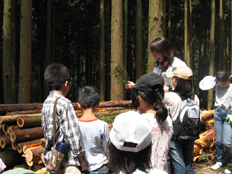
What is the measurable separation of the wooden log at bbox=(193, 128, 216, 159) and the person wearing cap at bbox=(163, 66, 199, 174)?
2816 millimetres

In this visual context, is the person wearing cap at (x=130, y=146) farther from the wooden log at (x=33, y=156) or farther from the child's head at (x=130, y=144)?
the wooden log at (x=33, y=156)

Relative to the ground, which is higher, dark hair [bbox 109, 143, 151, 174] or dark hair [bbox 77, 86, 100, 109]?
dark hair [bbox 77, 86, 100, 109]

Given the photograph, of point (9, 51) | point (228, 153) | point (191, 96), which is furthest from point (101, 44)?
point (191, 96)

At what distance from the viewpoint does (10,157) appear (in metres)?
5.29

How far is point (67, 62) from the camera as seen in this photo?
18.1 m

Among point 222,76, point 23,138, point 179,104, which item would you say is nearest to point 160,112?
point 179,104

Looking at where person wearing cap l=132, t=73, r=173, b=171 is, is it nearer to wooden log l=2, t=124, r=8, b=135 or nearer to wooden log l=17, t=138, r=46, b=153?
wooden log l=17, t=138, r=46, b=153

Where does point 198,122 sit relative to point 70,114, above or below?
below

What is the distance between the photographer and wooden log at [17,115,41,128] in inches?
208

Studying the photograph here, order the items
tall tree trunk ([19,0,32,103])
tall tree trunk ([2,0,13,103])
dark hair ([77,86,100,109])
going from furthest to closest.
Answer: tall tree trunk ([2,0,13,103])
tall tree trunk ([19,0,32,103])
dark hair ([77,86,100,109])

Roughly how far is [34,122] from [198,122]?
3741 mm

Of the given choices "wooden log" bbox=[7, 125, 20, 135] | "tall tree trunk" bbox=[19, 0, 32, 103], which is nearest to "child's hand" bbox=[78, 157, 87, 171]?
"wooden log" bbox=[7, 125, 20, 135]

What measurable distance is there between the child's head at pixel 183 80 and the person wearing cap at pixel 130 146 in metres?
1.39

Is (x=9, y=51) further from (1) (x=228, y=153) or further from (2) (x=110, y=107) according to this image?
(1) (x=228, y=153)
